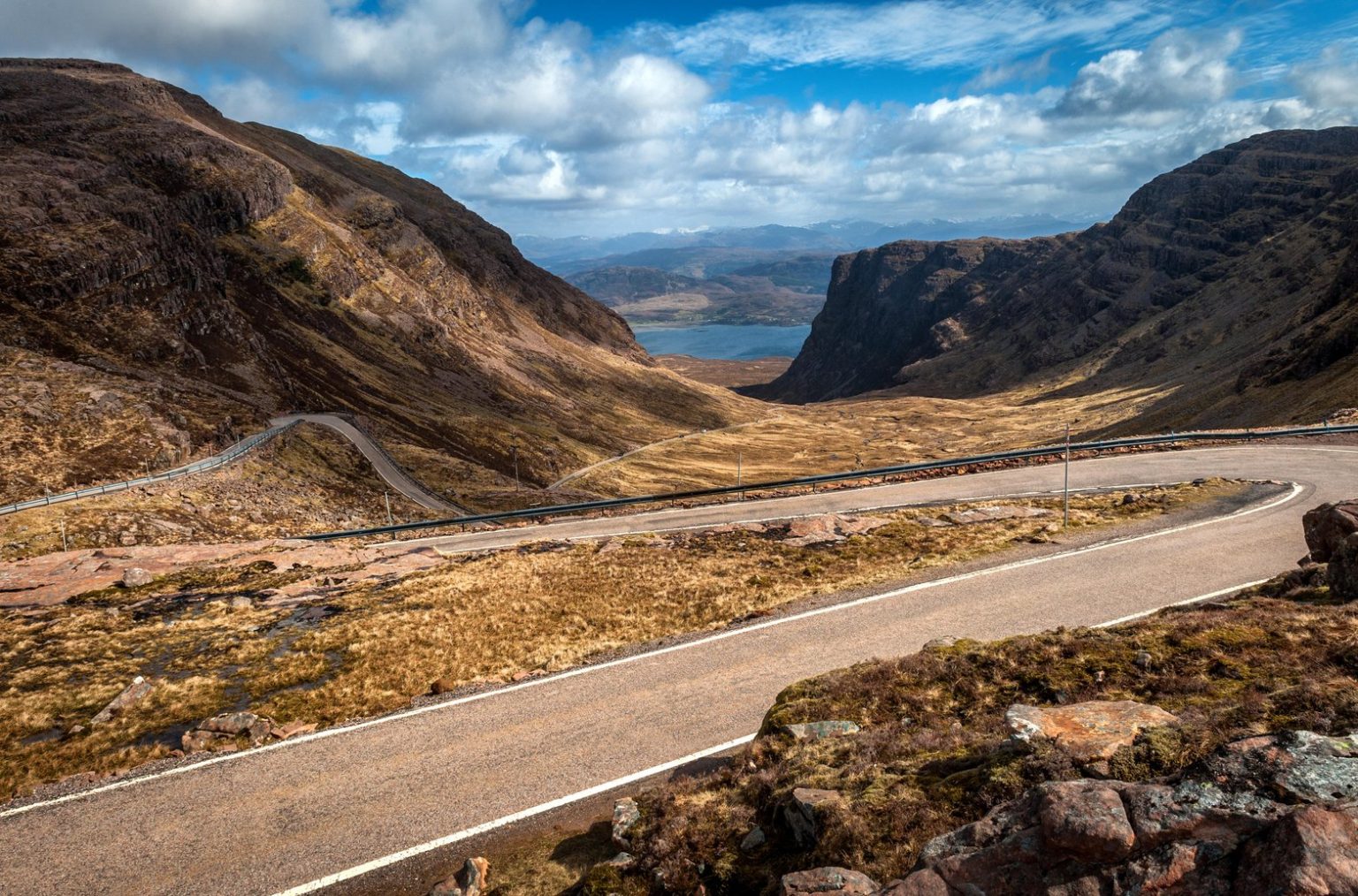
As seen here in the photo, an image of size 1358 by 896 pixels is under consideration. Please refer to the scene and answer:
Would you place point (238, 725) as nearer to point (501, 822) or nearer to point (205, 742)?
point (205, 742)

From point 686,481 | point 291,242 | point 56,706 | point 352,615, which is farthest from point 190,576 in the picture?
→ point 291,242

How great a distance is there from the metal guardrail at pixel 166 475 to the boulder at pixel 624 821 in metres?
46.6

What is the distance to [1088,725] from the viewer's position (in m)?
10.2

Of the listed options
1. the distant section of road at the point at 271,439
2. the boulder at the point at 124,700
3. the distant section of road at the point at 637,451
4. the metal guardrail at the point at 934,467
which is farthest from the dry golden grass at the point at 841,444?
the boulder at the point at 124,700

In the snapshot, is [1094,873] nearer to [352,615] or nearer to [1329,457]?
[352,615]

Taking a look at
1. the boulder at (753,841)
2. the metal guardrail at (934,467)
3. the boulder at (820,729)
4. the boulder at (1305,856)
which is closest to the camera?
the boulder at (1305,856)

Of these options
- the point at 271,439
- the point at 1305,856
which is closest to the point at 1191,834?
the point at 1305,856

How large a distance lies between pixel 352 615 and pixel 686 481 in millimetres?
86701

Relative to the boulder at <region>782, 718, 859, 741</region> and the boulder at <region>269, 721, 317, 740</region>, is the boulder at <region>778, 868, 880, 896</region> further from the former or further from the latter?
the boulder at <region>269, 721, 317, 740</region>

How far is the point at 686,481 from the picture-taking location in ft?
367

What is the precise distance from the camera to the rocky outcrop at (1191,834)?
19.5 ft

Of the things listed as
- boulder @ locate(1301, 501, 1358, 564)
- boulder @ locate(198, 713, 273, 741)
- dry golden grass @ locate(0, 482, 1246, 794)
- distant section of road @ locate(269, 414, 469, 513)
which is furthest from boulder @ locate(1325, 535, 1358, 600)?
distant section of road @ locate(269, 414, 469, 513)

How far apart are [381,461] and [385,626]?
53.7 m

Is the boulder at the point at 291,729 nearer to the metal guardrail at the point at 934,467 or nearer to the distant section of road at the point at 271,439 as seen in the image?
the metal guardrail at the point at 934,467
